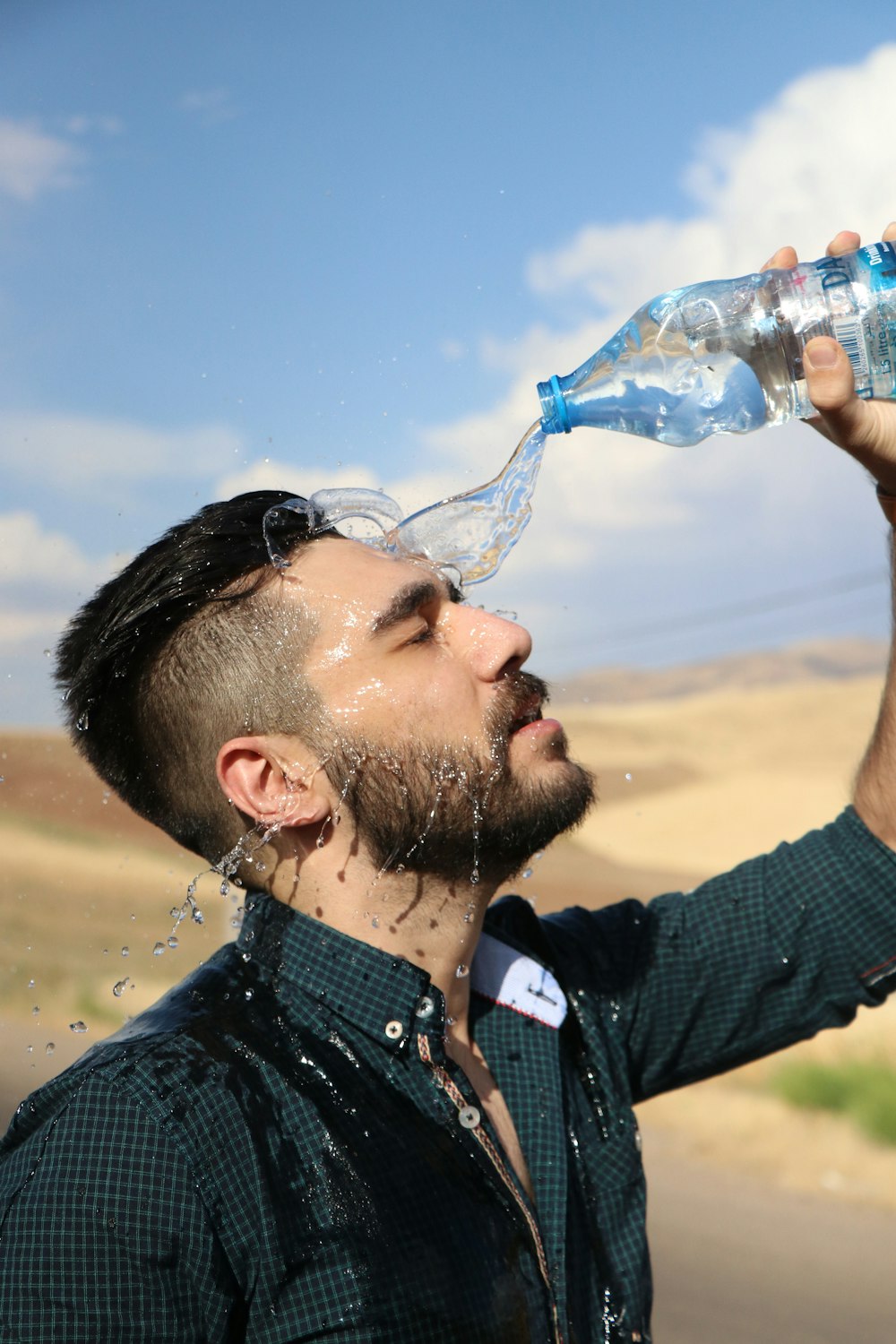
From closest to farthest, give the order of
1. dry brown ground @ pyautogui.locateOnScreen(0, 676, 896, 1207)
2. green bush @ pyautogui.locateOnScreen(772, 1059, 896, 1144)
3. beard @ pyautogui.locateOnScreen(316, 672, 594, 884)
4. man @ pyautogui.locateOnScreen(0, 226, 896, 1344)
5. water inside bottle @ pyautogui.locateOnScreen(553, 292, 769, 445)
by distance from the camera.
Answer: man @ pyautogui.locateOnScreen(0, 226, 896, 1344)
beard @ pyautogui.locateOnScreen(316, 672, 594, 884)
water inside bottle @ pyautogui.locateOnScreen(553, 292, 769, 445)
dry brown ground @ pyautogui.locateOnScreen(0, 676, 896, 1207)
green bush @ pyautogui.locateOnScreen(772, 1059, 896, 1144)

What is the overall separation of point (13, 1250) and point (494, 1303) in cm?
77

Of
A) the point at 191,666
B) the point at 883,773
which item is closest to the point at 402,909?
the point at 191,666

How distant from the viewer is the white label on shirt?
109 inches

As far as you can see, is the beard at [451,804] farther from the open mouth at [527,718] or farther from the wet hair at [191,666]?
the wet hair at [191,666]

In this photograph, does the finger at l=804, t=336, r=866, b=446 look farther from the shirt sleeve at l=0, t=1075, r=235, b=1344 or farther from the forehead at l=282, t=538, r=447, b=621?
the shirt sleeve at l=0, t=1075, r=235, b=1344

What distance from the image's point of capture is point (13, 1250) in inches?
76.8

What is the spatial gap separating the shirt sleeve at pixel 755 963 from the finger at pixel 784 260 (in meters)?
1.29

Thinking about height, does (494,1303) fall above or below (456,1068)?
below

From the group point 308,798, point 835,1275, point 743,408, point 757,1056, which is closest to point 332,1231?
point 308,798

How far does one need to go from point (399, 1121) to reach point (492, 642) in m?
1.06

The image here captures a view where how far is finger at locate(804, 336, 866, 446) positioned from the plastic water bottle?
16.7 inches

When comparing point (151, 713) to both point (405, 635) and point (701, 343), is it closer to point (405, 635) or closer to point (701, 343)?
point (405, 635)

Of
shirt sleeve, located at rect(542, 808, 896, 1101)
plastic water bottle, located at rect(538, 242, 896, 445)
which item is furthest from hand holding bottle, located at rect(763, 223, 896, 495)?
shirt sleeve, located at rect(542, 808, 896, 1101)

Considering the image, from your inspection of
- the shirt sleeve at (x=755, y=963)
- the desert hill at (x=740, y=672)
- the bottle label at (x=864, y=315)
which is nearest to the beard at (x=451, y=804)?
the shirt sleeve at (x=755, y=963)
